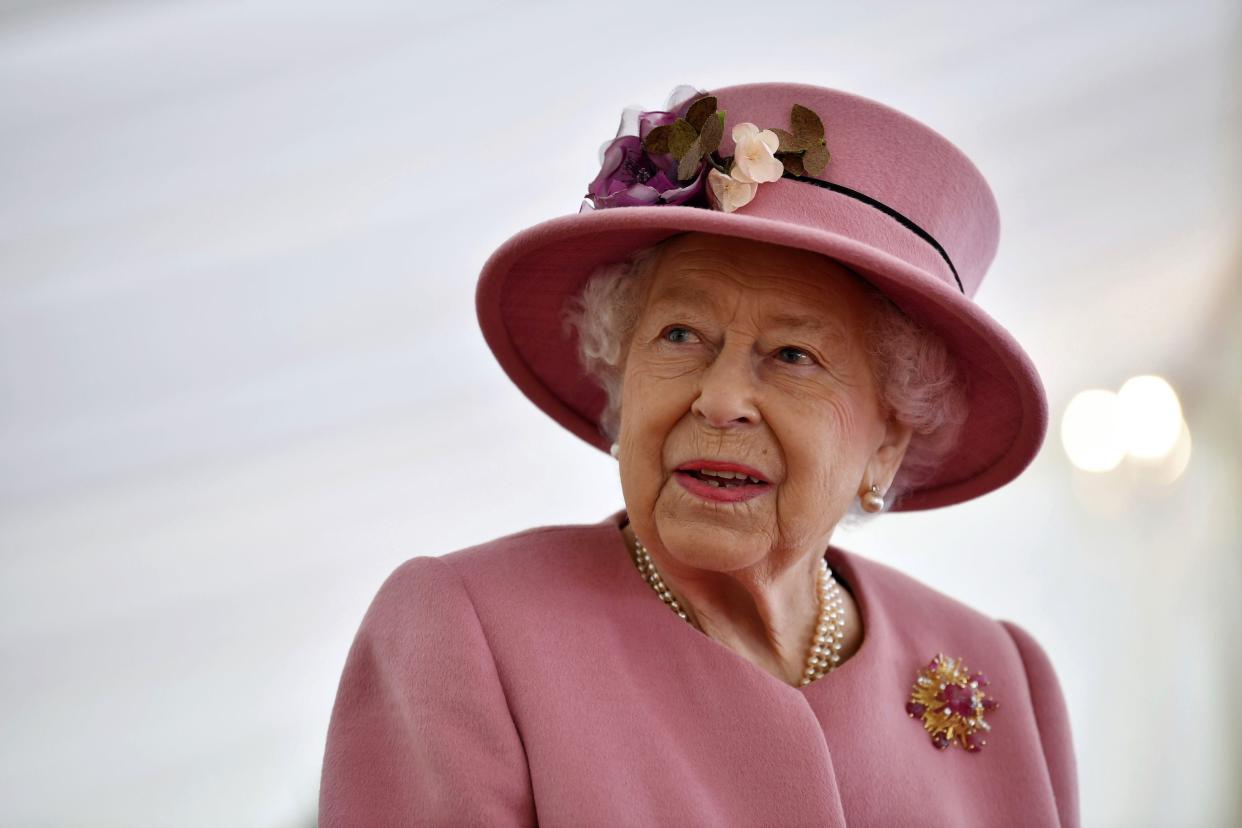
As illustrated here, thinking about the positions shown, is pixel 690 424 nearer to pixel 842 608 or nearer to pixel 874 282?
pixel 874 282

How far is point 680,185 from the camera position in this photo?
187 centimetres

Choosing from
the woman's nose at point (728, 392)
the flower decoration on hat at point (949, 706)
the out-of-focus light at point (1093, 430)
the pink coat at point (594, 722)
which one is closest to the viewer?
the pink coat at point (594, 722)

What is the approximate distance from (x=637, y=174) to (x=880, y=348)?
0.45 metres

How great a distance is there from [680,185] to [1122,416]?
2.57 m

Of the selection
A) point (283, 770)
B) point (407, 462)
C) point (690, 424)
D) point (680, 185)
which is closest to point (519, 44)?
point (407, 462)

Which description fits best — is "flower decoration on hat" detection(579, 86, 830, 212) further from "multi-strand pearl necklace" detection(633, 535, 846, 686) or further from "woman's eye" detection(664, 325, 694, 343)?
"multi-strand pearl necklace" detection(633, 535, 846, 686)

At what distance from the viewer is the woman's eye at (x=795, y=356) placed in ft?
6.04

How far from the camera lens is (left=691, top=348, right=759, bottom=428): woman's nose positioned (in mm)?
1763

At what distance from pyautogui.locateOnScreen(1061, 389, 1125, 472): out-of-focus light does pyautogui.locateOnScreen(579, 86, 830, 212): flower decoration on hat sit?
2.30 meters

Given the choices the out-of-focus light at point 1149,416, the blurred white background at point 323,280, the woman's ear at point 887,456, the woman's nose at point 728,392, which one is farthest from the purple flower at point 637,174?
the out-of-focus light at point 1149,416

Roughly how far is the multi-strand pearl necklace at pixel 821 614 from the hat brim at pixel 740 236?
0.29 meters

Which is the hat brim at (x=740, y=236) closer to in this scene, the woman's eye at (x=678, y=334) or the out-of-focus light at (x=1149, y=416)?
the woman's eye at (x=678, y=334)

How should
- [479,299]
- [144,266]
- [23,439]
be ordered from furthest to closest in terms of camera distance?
[144,266]
[23,439]
[479,299]

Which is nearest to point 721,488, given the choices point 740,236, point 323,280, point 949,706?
point 740,236
